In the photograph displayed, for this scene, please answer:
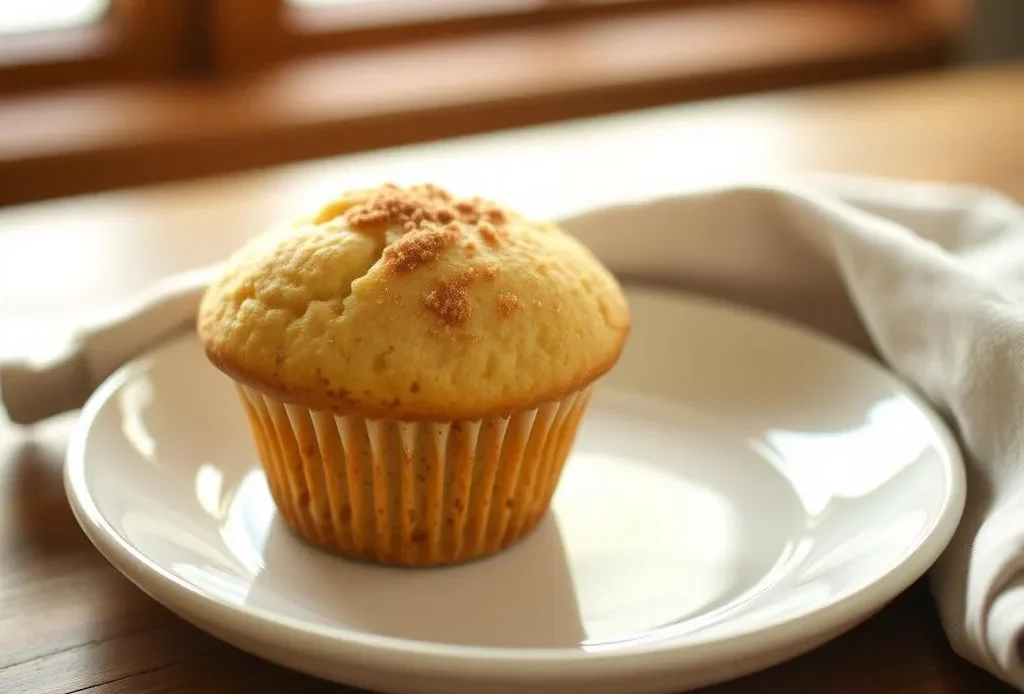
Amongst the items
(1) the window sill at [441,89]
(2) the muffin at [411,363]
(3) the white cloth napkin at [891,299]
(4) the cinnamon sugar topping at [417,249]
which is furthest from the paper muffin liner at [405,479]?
(1) the window sill at [441,89]

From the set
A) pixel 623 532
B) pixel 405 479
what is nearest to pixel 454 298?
pixel 405 479

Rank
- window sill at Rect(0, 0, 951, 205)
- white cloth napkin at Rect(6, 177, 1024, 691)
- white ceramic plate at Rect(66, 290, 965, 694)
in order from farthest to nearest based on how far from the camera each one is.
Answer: window sill at Rect(0, 0, 951, 205), white cloth napkin at Rect(6, 177, 1024, 691), white ceramic plate at Rect(66, 290, 965, 694)

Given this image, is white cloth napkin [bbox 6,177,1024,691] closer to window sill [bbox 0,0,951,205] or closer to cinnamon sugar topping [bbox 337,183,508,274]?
cinnamon sugar topping [bbox 337,183,508,274]

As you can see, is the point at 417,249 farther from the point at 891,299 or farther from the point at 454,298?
the point at 891,299

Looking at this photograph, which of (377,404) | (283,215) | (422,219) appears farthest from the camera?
(283,215)

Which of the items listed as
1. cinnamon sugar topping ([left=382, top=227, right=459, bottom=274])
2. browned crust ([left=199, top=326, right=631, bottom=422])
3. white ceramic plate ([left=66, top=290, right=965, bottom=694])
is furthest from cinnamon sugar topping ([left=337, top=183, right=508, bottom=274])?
white ceramic plate ([left=66, top=290, right=965, bottom=694])

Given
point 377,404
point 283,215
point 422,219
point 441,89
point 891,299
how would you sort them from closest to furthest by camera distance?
point 377,404, point 422,219, point 891,299, point 283,215, point 441,89
